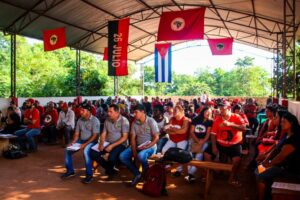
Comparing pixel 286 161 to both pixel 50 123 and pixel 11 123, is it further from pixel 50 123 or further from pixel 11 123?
pixel 50 123

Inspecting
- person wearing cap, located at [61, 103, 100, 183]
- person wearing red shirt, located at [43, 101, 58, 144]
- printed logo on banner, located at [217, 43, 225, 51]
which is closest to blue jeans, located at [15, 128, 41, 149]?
person wearing red shirt, located at [43, 101, 58, 144]

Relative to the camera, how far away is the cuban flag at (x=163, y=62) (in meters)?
16.3

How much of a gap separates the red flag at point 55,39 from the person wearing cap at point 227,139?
825cm

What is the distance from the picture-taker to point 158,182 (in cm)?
489

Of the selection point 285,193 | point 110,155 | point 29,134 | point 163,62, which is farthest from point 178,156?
point 163,62

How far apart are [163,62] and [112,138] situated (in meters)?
11.2

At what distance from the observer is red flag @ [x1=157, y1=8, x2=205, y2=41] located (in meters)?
9.00

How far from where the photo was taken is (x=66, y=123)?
965cm

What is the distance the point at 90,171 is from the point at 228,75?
119 feet

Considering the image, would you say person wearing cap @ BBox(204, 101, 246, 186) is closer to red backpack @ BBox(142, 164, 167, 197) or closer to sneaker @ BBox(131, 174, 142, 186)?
red backpack @ BBox(142, 164, 167, 197)

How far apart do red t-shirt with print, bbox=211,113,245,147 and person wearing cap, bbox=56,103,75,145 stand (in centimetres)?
532

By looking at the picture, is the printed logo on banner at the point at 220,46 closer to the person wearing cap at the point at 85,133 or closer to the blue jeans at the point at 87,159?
the person wearing cap at the point at 85,133

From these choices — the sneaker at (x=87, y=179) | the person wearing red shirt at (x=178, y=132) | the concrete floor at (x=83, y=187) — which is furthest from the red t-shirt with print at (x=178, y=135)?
the sneaker at (x=87, y=179)

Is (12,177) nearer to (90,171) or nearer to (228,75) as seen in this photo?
(90,171)
